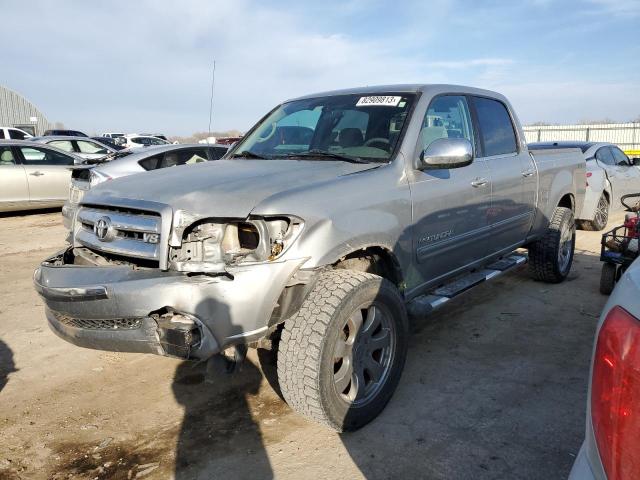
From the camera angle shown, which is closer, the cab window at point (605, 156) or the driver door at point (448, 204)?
the driver door at point (448, 204)

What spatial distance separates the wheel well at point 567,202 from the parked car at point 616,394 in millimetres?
5009

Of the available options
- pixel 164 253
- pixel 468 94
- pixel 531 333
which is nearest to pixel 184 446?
pixel 164 253

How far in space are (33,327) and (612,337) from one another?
4.73m

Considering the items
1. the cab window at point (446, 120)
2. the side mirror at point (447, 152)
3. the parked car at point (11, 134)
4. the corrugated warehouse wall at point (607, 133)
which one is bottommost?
the side mirror at point (447, 152)

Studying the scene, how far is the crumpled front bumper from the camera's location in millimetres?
2408

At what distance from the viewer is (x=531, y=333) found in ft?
14.4

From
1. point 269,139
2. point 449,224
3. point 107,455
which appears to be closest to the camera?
point 107,455

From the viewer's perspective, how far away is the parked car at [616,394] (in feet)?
3.44

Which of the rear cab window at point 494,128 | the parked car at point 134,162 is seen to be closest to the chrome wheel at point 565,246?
the rear cab window at point 494,128

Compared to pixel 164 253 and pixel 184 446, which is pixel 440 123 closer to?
pixel 164 253

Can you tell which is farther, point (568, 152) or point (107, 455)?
point (568, 152)

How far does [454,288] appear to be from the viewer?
3893 mm

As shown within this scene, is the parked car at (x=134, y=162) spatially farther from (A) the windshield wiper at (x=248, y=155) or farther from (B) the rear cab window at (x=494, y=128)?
(B) the rear cab window at (x=494, y=128)

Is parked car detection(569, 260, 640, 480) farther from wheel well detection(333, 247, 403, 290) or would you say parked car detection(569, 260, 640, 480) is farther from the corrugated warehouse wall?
the corrugated warehouse wall
